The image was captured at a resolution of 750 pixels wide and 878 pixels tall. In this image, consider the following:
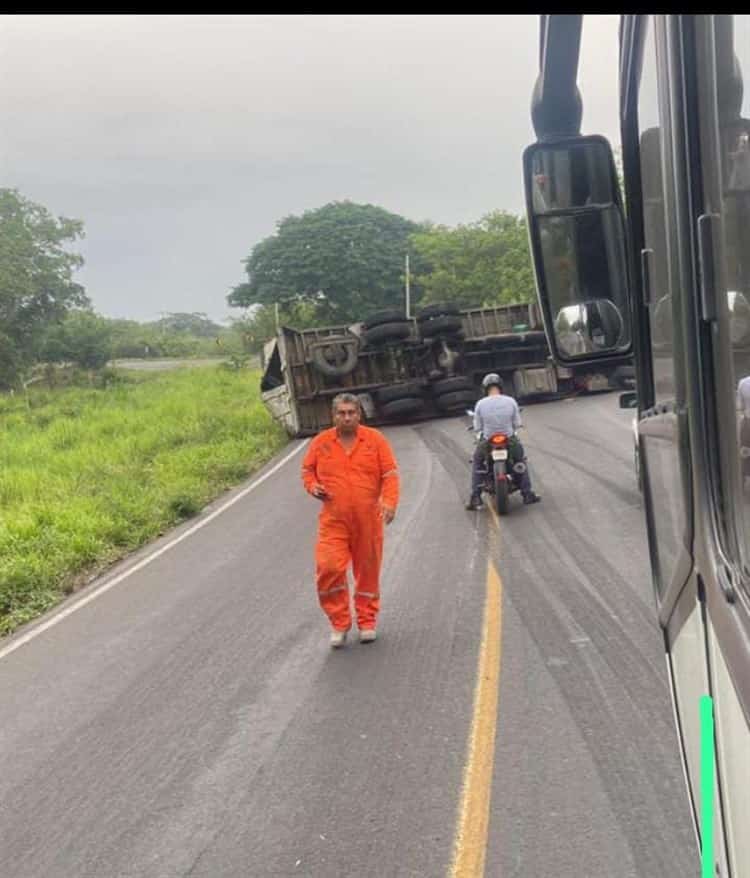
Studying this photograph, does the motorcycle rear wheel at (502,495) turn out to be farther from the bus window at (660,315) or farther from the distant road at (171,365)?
the distant road at (171,365)

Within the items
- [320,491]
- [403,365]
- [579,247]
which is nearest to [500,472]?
[320,491]

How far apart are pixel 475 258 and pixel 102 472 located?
27.5 m

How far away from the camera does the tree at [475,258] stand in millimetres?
38938

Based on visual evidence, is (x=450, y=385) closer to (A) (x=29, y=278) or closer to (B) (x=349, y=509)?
(B) (x=349, y=509)

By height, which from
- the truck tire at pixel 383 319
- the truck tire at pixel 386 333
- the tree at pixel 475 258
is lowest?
the truck tire at pixel 386 333

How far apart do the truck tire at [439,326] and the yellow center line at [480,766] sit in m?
13.6

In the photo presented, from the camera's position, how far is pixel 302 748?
4.61 m

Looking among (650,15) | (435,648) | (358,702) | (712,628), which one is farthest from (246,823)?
(650,15)

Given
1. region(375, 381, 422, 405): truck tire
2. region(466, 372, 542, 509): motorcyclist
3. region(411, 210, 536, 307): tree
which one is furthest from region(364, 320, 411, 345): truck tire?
region(411, 210, 536, 307): tree

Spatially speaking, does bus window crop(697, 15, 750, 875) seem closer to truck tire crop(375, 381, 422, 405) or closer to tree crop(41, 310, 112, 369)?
truck tire crop(375, 381, 422, 405)

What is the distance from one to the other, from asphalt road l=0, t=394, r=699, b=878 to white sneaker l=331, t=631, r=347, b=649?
5.6 inches

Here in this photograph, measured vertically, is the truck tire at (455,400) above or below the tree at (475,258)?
below

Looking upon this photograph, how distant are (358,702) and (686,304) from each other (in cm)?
377

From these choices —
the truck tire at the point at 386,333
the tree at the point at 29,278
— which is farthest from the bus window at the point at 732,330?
the tree at the point at 29,278
